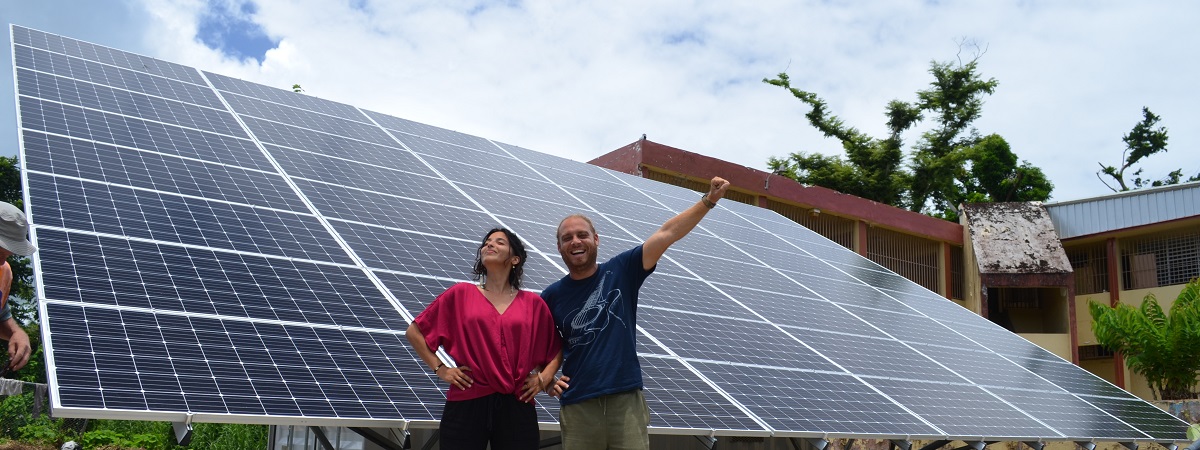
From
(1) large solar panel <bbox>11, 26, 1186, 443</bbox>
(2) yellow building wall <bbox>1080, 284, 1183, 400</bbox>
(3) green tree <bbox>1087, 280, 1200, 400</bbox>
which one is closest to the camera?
(1) large solar panel <bbox>11, 26, 1186, 443</bbox>

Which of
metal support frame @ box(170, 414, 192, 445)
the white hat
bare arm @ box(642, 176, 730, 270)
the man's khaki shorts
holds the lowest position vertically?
metal support frame @ box(170, 414, 192, 445)

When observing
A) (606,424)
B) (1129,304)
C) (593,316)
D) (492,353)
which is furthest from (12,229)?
(1129,304)

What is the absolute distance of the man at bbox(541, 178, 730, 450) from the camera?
459 centimetres

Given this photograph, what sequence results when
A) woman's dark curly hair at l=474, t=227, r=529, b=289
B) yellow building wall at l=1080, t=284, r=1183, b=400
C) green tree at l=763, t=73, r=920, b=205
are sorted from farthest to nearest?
green tree at l=763, t=73, r=920, b=205
yellow building wall at l=1080, t=284, r=1183, b=400
woman's dark curly hair at l=474, t=227, r=529, b=289

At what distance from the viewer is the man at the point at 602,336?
4586mm

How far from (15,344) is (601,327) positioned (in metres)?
2.55

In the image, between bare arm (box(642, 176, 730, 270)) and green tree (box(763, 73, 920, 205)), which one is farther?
green tree (box(763, 73, 920, 205))

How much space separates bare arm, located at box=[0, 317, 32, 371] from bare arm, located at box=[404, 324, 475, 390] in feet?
5.32

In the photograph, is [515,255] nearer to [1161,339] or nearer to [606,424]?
[606,424]

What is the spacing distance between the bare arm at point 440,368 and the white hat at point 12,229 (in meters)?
1.69

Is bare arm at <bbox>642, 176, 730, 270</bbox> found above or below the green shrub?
above

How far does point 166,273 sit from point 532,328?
2.28 meters

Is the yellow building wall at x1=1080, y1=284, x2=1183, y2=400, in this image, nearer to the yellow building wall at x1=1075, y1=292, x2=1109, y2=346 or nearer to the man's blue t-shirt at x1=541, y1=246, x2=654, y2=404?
the yellow building wall at x1=1075, y1=292, x2=1109, y2=346


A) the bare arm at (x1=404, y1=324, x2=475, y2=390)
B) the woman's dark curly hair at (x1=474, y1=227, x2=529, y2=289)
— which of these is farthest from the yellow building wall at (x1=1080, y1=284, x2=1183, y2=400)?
the bare arm at (x1=404, y1=324, x2=475, y2=390)
